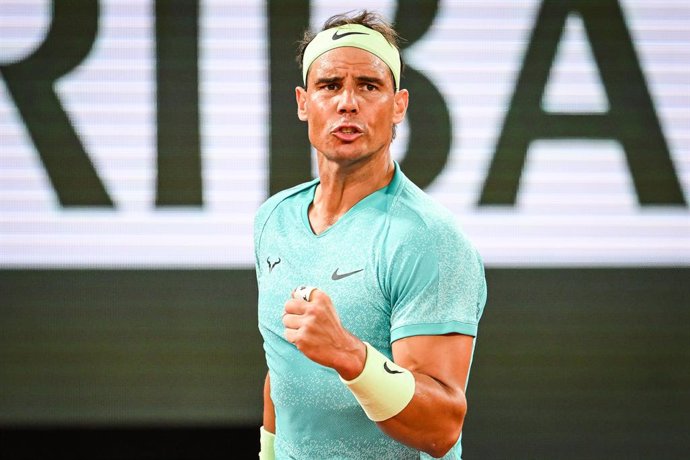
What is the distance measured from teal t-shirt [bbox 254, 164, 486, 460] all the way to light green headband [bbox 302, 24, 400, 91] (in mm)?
279

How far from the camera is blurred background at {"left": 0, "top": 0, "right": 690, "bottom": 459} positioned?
4520mm

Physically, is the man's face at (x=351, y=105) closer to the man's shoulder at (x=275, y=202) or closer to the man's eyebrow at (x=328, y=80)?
the man's eyebrow at (x=328, y=80)

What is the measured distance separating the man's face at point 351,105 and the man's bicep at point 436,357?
49 cm

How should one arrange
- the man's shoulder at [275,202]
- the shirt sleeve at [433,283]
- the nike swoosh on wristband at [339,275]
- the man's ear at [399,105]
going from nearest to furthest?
the shirt sleeve at [433,283] < the nike swoosh on wristband at [339,275] < the man's ear at [399,105] < the man's shoulder at [275,202]

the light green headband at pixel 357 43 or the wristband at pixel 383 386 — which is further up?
the light green headband at pixel 357 43

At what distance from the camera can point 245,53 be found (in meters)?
4.54

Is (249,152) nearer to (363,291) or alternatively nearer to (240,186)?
(240,186)

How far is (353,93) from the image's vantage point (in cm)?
231

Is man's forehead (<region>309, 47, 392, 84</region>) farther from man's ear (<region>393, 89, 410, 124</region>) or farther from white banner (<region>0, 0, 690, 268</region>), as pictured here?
white banner (<region>0, 0, 690, 268</region>)

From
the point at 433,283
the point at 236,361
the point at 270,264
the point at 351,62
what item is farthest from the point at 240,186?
the point at 433,283

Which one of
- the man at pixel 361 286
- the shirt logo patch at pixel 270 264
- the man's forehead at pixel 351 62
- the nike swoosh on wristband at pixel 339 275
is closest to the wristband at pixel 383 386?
the man at pixel 361 286

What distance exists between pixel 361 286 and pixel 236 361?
2537 mm

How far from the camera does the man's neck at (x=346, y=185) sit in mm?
2363

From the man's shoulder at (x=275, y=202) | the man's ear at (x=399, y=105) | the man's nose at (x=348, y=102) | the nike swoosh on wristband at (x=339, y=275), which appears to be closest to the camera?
the nike swoosh on wristband at (x=339, y=275)
